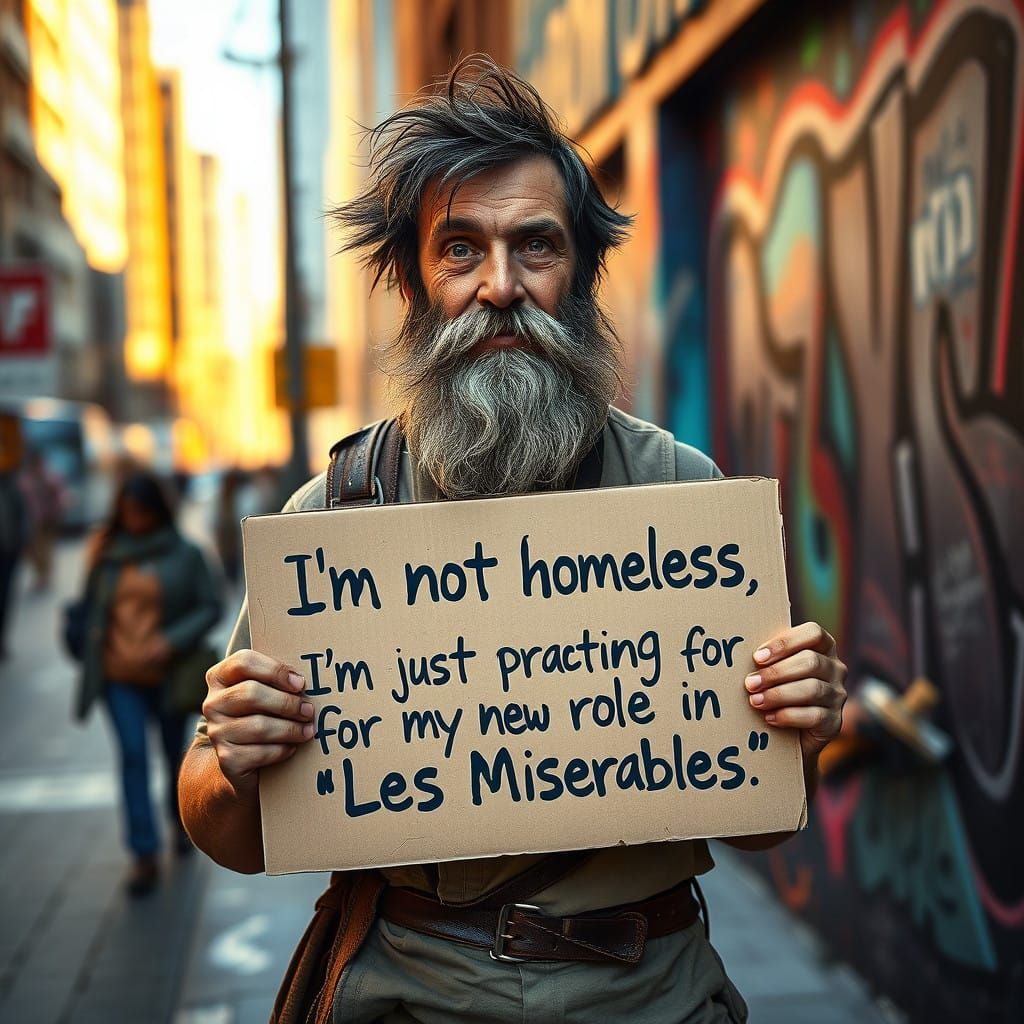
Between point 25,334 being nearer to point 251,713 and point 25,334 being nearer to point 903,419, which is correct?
point 903,419

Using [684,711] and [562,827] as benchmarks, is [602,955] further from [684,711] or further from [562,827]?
[684,711]

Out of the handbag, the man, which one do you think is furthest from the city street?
the man

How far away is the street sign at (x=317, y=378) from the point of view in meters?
11.1

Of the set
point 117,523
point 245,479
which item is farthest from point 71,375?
point 117,523

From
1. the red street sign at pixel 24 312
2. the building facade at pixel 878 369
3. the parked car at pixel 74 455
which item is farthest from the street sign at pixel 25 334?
the parked car at pixel 74 455

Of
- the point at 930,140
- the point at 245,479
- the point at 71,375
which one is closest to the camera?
the point at 930,140

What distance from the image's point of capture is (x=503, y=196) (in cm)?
191

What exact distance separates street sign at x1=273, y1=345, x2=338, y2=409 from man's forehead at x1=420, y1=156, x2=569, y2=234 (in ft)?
30.3

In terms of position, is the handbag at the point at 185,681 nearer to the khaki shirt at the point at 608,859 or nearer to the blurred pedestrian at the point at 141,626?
the blurred pedestrian at the point at 141,626

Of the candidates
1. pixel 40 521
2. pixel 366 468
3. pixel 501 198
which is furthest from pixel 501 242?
pixel 40 521

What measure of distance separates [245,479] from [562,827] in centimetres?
1524

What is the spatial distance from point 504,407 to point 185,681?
14.3 ft

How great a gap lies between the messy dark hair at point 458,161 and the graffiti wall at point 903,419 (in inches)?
55.4

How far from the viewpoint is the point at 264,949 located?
186 inches
